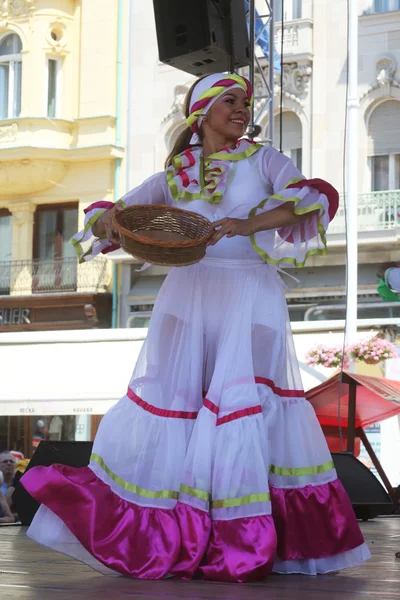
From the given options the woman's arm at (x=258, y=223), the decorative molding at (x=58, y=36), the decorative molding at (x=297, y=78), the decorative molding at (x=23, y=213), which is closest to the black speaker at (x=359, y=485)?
the woman's arm at (x=258, y=223)

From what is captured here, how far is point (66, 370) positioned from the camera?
17016mm

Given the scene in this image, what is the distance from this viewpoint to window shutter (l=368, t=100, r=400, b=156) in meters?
19.9

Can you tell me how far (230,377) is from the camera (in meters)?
3.64

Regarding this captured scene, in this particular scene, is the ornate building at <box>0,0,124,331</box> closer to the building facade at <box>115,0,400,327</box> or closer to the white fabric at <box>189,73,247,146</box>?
the building facade at <box>115,0,400,327</box>

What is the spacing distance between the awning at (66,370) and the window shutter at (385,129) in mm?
5815

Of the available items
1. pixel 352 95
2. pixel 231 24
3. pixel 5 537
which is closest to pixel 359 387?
pixel 231 24

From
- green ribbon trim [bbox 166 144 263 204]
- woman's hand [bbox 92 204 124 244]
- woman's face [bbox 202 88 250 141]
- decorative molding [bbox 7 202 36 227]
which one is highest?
decorative molding [bbox 7 202 36 227]

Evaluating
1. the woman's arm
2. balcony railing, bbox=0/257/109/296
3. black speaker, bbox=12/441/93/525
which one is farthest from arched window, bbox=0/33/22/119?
the woman's arm

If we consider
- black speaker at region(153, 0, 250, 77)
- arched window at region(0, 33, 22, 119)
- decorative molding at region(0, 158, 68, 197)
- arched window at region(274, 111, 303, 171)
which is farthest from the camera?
arched window at region(0, 33, 22, 119)

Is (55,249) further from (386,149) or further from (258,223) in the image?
(258,223)

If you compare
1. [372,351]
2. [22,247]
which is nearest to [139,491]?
[372,351]

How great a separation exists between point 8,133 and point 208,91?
19.4 meters

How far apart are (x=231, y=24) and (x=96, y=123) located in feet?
47.5

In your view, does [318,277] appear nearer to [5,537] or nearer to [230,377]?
[5,537]
